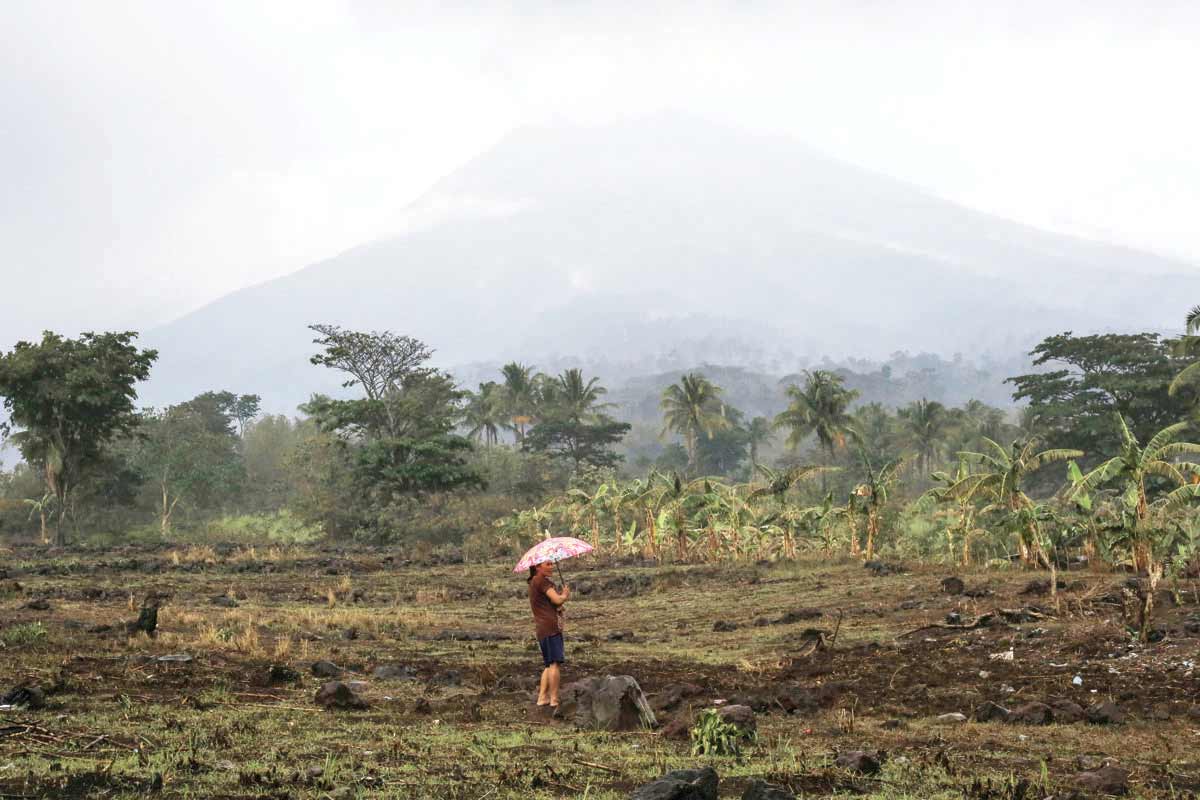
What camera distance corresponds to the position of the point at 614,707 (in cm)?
957

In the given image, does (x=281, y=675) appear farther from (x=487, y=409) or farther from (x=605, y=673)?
(x=487, y=409)

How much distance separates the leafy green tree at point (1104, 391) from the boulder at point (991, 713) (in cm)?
4188

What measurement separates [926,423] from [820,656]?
62665 mm

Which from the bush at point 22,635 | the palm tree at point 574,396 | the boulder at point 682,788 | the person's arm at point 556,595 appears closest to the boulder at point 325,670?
the person's arm at point 556,595

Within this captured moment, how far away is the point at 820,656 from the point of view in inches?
545

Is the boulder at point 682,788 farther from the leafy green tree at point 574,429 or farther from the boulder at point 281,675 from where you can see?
the leafy green tree at point 574,429

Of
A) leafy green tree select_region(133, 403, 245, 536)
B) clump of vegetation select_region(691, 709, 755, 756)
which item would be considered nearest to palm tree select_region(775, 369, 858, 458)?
leafy green tree select_region(133, 403, 245, 536)

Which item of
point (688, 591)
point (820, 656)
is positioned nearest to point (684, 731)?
point (820, 656)

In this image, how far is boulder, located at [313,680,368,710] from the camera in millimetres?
10344

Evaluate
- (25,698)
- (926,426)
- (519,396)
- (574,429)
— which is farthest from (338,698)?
(519,396)

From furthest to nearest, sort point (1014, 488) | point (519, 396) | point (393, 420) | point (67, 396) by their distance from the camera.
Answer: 1. point (519, 396)
2. point (393, 420)
3. point (67, 396)
4. point (1014, 488)

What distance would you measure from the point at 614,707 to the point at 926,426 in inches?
2669

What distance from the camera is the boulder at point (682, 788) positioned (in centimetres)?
602

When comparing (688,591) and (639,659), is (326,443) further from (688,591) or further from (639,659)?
(639,659)
